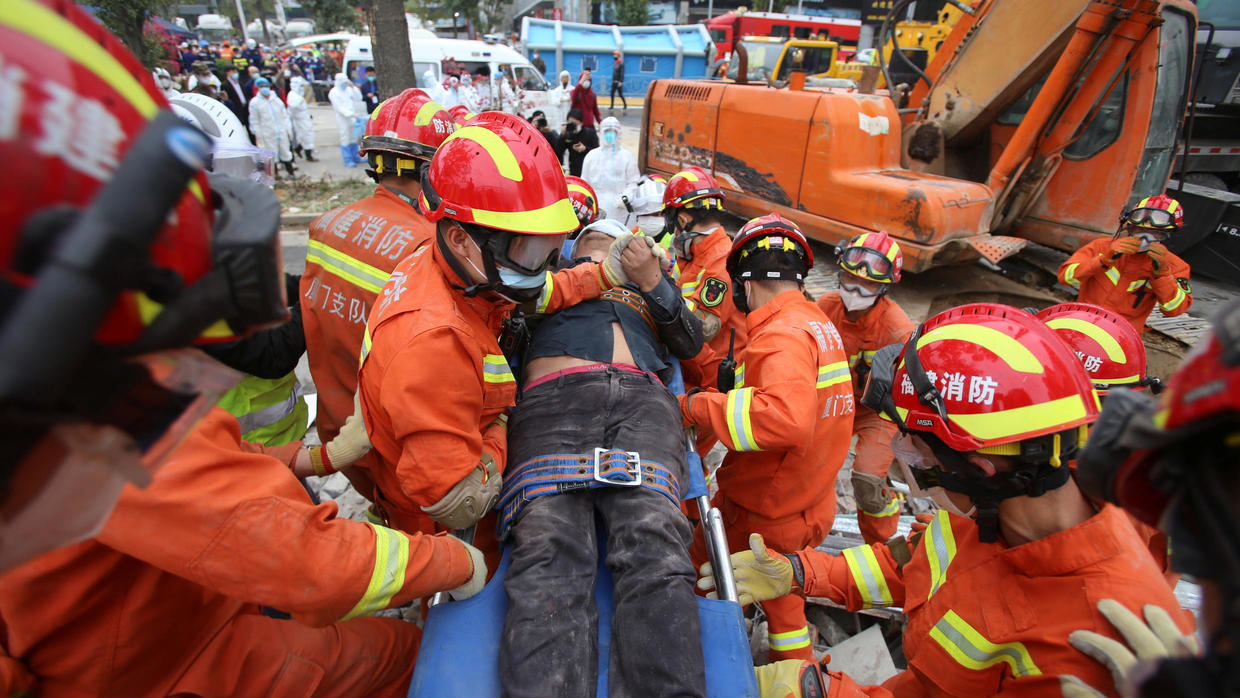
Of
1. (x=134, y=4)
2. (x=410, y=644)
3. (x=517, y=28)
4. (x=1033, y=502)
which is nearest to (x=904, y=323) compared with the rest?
(x=1033, y=502)

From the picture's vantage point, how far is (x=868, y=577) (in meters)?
2.09

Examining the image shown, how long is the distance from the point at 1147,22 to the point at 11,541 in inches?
288

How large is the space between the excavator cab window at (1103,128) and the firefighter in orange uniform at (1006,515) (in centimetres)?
555

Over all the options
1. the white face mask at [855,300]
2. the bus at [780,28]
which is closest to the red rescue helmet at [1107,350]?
the white face mask at [855,300]

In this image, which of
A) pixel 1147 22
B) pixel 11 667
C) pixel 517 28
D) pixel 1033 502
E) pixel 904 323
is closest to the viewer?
pixel 11 667

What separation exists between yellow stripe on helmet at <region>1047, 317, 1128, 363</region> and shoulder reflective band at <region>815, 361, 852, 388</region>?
1088 mm

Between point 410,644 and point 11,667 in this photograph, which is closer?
point 11,667

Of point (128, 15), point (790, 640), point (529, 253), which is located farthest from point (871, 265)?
point (128, 15)

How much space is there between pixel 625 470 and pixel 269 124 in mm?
13313

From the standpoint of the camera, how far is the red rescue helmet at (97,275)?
53 centimetres

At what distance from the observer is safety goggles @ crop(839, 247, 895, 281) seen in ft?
11.0

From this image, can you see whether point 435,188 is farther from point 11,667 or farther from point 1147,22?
point 1147,22

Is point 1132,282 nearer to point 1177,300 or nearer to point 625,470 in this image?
point 1177,300

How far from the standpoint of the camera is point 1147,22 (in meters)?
4.70
